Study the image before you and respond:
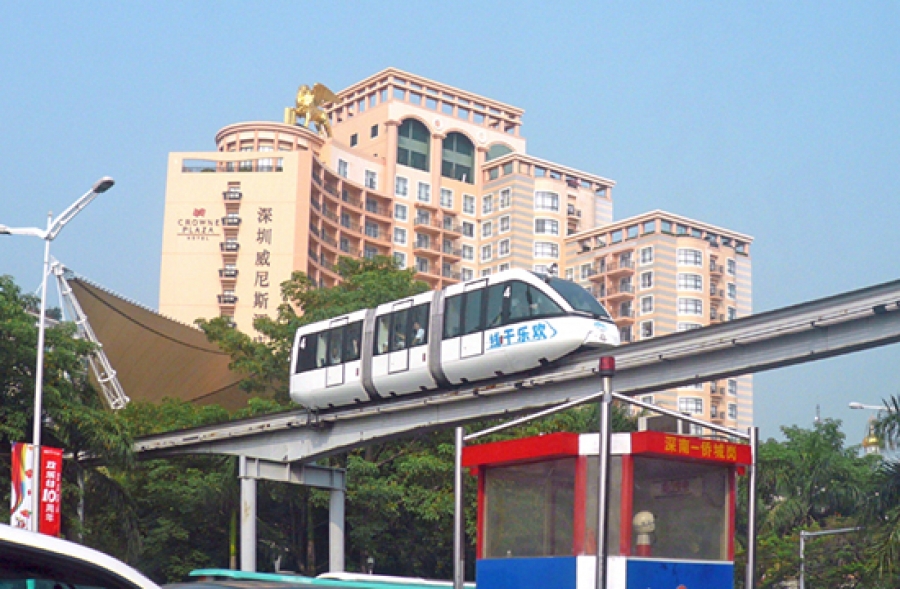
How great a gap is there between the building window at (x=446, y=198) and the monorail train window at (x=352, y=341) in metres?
72.9

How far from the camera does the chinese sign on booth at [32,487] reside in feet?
74.9

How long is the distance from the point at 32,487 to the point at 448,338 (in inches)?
357

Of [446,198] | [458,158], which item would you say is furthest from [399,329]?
[458,158]

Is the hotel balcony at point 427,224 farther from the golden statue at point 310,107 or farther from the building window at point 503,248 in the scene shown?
the golden statue at point 310,107

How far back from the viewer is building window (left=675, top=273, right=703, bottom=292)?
313 feet

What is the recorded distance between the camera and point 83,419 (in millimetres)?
29453

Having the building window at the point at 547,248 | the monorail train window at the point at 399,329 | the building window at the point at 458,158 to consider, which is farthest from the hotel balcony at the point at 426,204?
the monorail train window at the point at 399,329

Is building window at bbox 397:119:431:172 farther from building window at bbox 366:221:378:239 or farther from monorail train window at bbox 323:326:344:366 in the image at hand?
monorail train window at bbox 323:326:344:366

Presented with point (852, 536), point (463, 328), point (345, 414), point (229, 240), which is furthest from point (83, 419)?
point (229, 240)

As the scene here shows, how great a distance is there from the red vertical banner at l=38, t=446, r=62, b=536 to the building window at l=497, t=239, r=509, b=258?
251 ft

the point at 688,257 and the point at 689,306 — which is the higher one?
the point at 688,257

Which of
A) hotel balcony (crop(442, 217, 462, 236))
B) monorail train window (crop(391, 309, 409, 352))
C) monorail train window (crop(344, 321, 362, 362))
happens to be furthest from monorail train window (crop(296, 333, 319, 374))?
hotel balcony (crop(442, 217, 462, 236))

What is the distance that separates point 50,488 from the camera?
24.3 meters

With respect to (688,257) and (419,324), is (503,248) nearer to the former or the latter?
(688,257)
